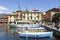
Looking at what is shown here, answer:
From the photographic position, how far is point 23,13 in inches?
3226

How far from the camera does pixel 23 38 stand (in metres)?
27.8

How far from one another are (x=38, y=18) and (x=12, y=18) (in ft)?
46.4

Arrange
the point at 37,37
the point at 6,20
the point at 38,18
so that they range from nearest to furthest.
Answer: the point at 37,37, the point at 38,18, the point at 6,20

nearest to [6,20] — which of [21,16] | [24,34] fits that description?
[21,16]

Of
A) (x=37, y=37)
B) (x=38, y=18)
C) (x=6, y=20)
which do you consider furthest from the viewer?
(x=6, y=20)

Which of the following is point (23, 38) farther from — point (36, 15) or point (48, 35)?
point (36, 15)

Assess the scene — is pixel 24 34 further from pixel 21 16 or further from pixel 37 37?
pixel 21 16

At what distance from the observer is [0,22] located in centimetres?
8975

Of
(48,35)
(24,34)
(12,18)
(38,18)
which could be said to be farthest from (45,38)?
(12,18)

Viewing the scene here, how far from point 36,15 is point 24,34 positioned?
54403mm

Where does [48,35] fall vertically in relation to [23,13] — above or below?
below

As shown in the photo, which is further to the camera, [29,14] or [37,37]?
[29,14]

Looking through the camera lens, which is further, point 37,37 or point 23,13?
point 23,13

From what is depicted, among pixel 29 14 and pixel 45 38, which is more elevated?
pixel 29 14
